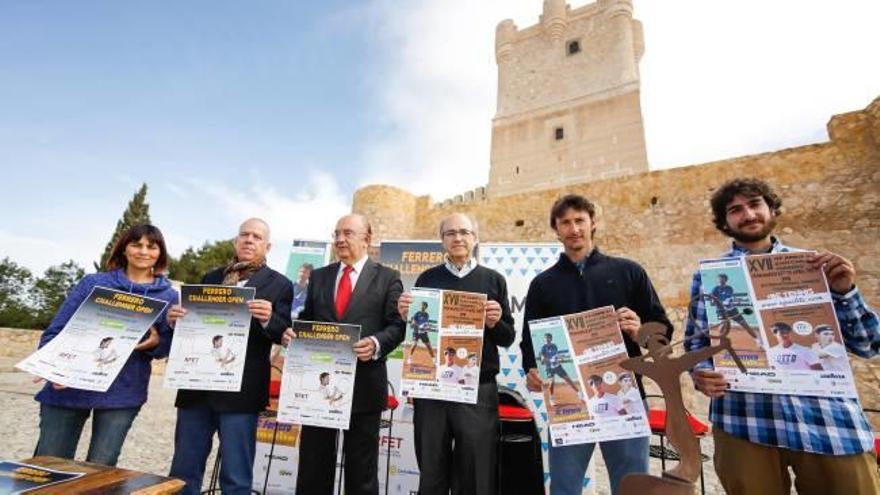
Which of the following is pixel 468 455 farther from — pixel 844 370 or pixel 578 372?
pixel 844 370

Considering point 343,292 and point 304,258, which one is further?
point 304,258

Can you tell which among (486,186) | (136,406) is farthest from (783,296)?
(486,186)

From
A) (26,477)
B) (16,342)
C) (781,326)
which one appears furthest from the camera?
(16,342)

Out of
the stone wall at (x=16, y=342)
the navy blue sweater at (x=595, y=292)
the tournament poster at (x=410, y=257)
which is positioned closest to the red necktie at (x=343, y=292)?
the navy blue sweater at (x=595, y=292)

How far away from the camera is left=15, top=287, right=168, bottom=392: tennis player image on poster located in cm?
191

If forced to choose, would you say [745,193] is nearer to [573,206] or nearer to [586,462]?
[573,206]

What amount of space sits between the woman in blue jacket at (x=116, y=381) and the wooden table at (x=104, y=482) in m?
0.41

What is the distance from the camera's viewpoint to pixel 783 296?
1.56 meters

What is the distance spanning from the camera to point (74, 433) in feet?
6.73

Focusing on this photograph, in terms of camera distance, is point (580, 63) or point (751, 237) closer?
point (751, 237)

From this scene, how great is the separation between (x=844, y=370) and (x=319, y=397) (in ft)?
7.36

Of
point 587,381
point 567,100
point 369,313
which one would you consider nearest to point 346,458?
point 369,313

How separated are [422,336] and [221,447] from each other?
126 centimetres

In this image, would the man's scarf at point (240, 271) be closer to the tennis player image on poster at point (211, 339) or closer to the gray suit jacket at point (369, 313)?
the tennis player image on poster at point (211, 339)
